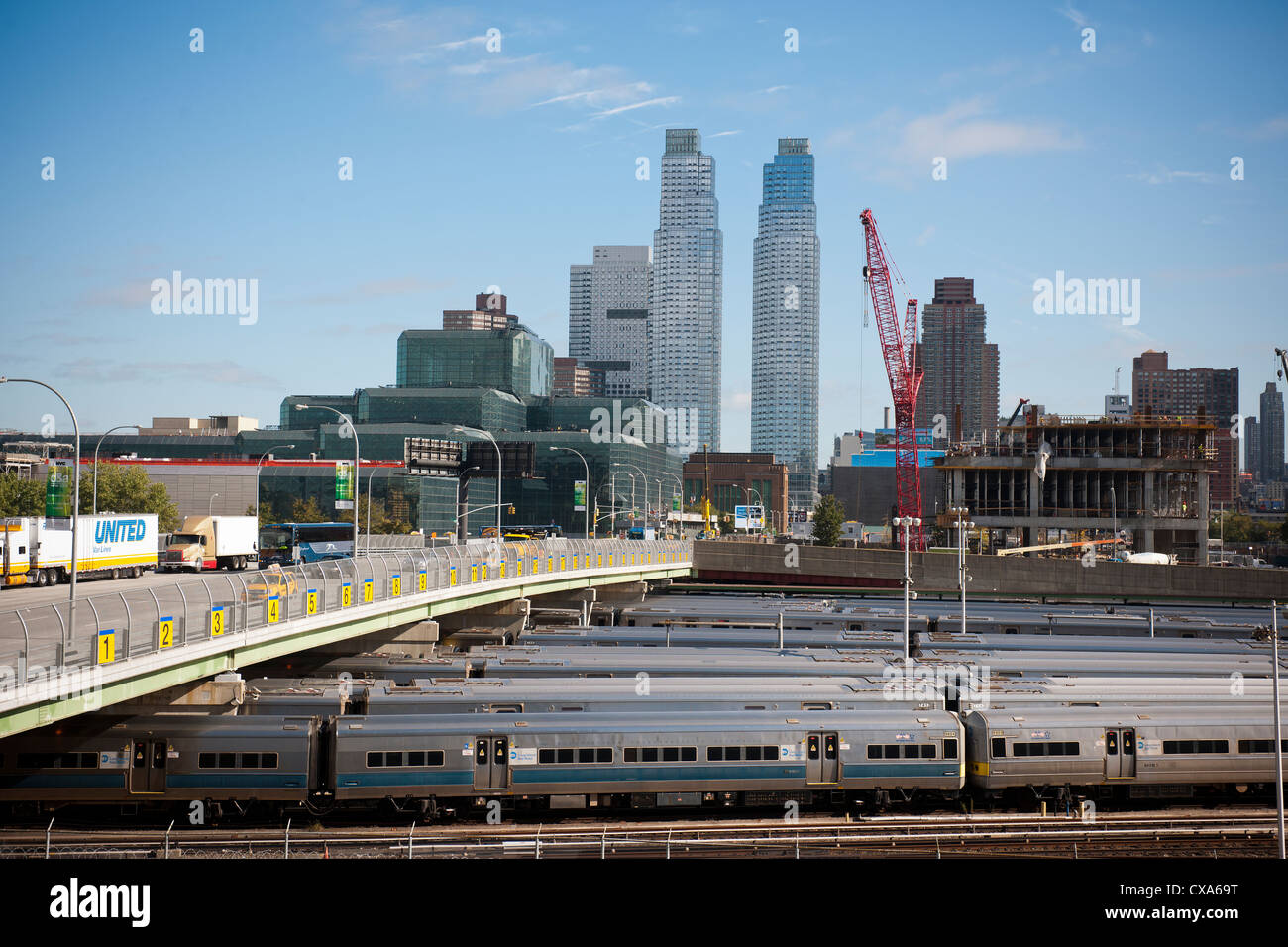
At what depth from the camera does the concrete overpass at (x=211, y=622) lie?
1812 centimetres

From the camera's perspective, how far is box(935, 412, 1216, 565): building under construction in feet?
326

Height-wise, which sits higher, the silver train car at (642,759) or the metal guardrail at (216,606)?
the metal guardrail at (216,606)

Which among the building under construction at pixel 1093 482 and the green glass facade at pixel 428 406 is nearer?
the building under construction at pixel 1093 482

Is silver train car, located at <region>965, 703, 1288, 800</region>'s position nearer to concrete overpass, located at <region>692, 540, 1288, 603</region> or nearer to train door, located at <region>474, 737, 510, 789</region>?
train door, located at <region>474, 737, 510, 789</region>

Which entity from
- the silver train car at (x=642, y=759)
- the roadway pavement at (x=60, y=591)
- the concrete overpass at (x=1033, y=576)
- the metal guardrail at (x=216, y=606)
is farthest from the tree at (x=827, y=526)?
the silver train car at (x=642, y=759)

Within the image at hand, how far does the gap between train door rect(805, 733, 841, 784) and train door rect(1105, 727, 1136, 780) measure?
7.53 meters

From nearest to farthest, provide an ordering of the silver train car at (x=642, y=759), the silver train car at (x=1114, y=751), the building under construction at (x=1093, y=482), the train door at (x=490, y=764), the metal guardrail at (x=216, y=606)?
the metal guardrail at (x=216, y=606) → the silver train car at (x=642, y=759) → the train door at (x=490, y=764) → the silver train car at (x=1114, y=751) → the building under construction at (x=1093, y=482)

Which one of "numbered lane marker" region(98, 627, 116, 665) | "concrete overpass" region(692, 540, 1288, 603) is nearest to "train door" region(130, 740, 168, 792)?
"numbered lane marker" region(98, 627, 116, 665)

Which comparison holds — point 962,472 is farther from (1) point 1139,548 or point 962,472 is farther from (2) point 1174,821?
(2) point 1174,821

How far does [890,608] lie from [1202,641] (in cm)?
1564

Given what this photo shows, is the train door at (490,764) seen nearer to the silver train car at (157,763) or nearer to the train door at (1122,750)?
the silver train car at (157,763)

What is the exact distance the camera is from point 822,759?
26.7 metres

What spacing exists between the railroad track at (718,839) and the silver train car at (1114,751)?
119cm
